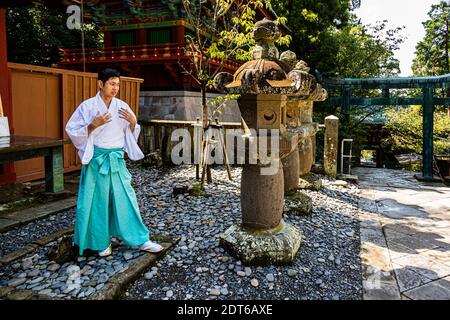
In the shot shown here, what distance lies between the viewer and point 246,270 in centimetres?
330

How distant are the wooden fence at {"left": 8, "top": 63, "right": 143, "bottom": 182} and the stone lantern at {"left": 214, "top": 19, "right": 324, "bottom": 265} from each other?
4405mm

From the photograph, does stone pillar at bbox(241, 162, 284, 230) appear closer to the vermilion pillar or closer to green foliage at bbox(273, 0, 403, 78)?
the vermilion pillar

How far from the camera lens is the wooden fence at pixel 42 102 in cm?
612

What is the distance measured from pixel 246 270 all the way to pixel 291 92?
177 centimetres

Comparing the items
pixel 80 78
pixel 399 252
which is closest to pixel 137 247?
pixel 399 252

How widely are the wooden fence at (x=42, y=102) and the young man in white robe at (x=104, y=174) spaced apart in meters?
3.65

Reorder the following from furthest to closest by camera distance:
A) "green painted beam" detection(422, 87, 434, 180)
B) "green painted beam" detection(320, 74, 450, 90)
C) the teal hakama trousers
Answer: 1. "green painted beam" detection(422, 87, 434, 180)
2. "green painted beam" detection(320, 74, 450, 90)
3. the teal hakama trousers

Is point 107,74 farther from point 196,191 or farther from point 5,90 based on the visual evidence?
point 5,90

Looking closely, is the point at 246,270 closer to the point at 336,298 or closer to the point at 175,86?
the point at 336,298

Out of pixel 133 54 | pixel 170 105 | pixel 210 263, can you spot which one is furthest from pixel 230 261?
pixel 133 54

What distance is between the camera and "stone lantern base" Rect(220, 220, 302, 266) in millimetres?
3380

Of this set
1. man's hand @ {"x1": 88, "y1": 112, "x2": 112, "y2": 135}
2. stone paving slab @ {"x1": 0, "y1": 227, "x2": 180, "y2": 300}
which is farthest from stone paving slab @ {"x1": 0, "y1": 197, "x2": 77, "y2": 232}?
man's hand @ {"x1": 88, "y1": 112, "x2": 112, "y2": 135}

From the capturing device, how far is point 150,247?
3.50m

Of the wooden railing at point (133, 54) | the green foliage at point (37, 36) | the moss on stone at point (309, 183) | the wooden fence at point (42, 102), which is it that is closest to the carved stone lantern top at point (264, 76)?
the moss on stone at point (309, 183)
